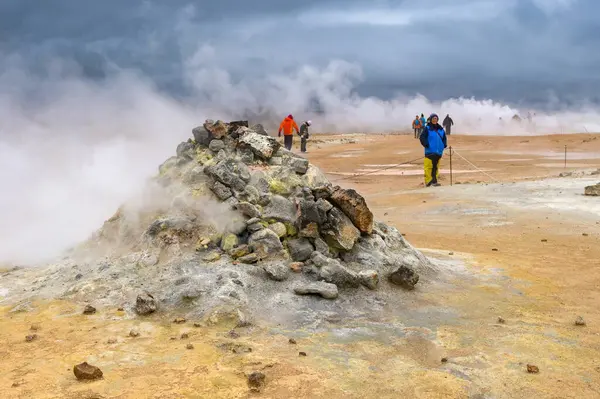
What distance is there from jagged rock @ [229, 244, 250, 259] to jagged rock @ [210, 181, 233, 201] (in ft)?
2.04

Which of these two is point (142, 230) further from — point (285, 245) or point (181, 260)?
point (285, 245)

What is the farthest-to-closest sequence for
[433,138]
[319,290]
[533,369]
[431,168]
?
[431,168] → [433,138] → [319,290] → [533,369]

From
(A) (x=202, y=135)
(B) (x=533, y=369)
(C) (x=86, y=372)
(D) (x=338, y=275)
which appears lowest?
(B) (x=533, y=369)

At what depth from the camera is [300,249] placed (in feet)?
15.9

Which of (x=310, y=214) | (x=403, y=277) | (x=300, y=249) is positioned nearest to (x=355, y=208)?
(x=310, y=214)

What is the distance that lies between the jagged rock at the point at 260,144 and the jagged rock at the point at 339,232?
1.13 metres

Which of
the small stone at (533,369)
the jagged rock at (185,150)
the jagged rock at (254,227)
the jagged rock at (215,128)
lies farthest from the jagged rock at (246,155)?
the small stone at (533,369)

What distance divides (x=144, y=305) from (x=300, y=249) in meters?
1.36

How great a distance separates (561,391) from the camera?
10.0 ft

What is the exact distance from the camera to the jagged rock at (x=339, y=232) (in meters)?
4.95

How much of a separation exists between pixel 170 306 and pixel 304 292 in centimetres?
99

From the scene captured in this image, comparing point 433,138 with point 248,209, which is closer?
point 248,209

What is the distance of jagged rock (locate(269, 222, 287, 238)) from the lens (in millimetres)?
4969

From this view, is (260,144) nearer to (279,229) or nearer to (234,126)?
(234,126)
